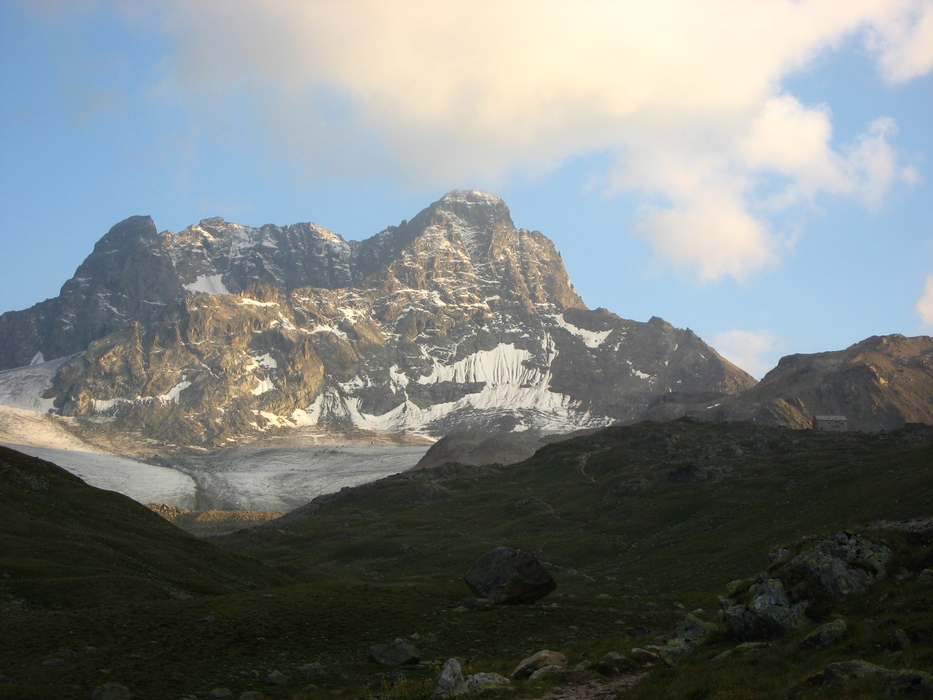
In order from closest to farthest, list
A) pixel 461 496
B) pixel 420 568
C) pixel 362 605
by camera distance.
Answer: pixel 362 605, pixel 420 568, pixel 461 496

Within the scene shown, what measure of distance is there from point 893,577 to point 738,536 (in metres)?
83.6

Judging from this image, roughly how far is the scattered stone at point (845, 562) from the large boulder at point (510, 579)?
2703cm

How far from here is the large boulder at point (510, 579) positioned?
56125mm

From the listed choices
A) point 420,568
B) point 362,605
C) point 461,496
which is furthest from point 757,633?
point 461,496

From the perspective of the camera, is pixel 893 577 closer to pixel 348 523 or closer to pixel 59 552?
pixel 59 552

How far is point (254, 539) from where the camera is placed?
173875 mm

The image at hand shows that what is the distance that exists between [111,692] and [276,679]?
7.65m

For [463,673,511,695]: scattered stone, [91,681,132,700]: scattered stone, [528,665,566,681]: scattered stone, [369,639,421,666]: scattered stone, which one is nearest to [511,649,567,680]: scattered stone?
[528,665,566,681]: scattered stone

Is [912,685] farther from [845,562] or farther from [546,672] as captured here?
[546,672]

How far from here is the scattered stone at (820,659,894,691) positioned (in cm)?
2206

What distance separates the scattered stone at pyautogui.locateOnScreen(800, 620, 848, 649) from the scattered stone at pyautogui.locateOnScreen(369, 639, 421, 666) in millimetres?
22356

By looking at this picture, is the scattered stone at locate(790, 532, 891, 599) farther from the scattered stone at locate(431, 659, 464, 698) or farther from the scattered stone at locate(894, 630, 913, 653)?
the scattered stone at locate(431, 659, 464, 698)

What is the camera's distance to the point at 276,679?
38.8 m

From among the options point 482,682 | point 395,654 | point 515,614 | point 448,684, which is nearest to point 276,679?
point 395,654
